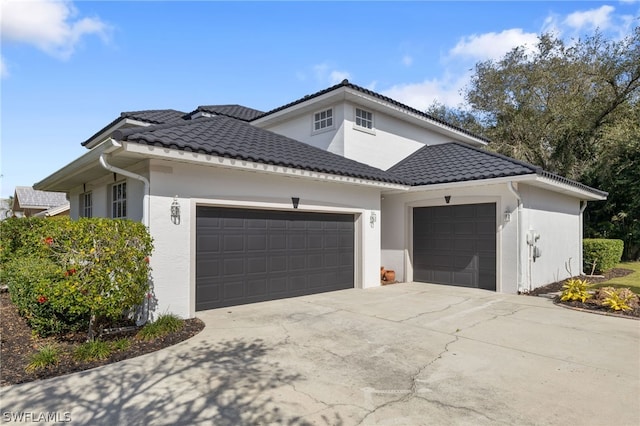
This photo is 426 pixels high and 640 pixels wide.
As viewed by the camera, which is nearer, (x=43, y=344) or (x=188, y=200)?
(x=43, y=344)

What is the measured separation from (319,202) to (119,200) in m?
5.26

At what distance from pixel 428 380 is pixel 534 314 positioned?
487 centimetres

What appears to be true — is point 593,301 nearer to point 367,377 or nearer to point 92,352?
point 367,377

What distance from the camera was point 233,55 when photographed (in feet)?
38.7

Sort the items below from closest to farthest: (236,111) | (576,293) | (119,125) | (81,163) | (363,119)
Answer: (81,163)
(576,293)
(363,119)
(119,125)
(236,111)

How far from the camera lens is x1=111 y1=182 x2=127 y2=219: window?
9.09 m

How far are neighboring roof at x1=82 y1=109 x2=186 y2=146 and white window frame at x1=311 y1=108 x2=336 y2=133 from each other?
535 centimetres

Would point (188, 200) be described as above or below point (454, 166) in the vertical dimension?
below

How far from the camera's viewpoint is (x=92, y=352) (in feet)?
16.5

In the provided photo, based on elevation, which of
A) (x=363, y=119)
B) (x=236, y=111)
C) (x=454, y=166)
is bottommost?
(x=454, y=166)

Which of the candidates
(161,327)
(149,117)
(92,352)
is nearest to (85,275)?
(92,352)

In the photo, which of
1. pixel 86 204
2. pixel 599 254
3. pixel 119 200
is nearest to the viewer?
pixel 119 200

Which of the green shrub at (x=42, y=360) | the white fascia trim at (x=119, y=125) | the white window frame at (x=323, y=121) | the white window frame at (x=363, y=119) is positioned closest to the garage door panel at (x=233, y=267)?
the green shrub at (x=42, y=360)

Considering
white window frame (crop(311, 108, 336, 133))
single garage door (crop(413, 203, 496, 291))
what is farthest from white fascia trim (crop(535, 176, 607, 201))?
white window frame (crop(311, 108, 336, 133))
